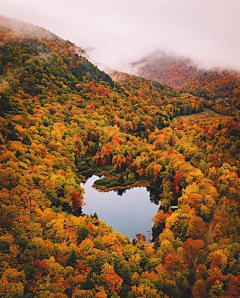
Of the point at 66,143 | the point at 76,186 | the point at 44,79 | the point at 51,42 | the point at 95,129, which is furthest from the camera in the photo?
the point at 51,42

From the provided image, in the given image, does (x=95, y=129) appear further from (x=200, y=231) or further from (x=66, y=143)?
(x=200, y=231)

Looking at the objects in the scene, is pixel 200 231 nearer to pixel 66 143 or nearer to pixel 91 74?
pixel 66 143

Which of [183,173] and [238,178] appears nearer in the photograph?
[238,178]

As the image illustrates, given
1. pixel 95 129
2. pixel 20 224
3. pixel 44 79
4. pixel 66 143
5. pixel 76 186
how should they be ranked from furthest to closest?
pixel 44 79 → pixel 95 129 → pixel 66 143 → pixel 76 186 → pixel 20 224

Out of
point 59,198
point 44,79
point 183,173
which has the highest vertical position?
point 44,79

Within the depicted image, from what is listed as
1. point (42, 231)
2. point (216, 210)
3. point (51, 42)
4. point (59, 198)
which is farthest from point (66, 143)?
point (51, 42)

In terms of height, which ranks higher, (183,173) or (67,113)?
(67,113)
